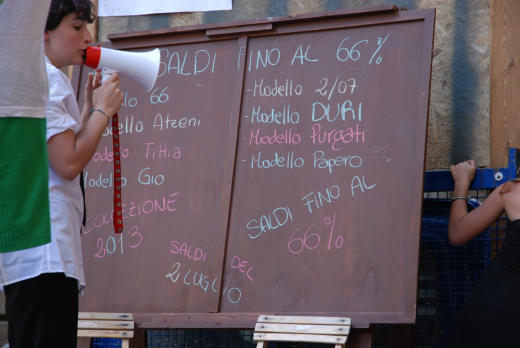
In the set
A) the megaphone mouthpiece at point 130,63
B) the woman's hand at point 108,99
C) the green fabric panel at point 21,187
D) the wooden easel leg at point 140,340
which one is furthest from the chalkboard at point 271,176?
the green fabric panel at point 21,187

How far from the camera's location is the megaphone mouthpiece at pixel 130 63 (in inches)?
103

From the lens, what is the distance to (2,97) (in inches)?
44.3

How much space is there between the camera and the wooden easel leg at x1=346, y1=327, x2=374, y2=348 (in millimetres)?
2705

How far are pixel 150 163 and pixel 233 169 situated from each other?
22.5 inches

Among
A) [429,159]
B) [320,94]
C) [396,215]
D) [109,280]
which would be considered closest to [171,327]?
[109,280]

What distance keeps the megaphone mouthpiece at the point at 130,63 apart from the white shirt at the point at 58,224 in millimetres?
489

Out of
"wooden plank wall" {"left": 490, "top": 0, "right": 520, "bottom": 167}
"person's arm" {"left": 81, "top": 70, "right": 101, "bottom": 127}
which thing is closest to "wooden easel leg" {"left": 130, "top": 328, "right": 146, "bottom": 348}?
"person's arm" {"left": 81, "top": 70, "right": 101, "bottom": 127}

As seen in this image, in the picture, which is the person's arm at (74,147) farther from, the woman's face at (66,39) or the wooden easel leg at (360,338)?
the wooden easel leg at (360,338)

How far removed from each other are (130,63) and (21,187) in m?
1.69

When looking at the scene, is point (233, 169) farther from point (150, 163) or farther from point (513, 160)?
point (513, 160)

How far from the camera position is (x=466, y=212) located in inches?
120

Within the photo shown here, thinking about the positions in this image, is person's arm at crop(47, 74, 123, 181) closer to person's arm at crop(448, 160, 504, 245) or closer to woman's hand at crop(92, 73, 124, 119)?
woman's hand at crop(92, 73, 124, 119)

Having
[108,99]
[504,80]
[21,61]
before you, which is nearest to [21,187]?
[21,61]

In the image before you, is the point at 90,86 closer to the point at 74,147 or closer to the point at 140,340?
the point at 74,147
